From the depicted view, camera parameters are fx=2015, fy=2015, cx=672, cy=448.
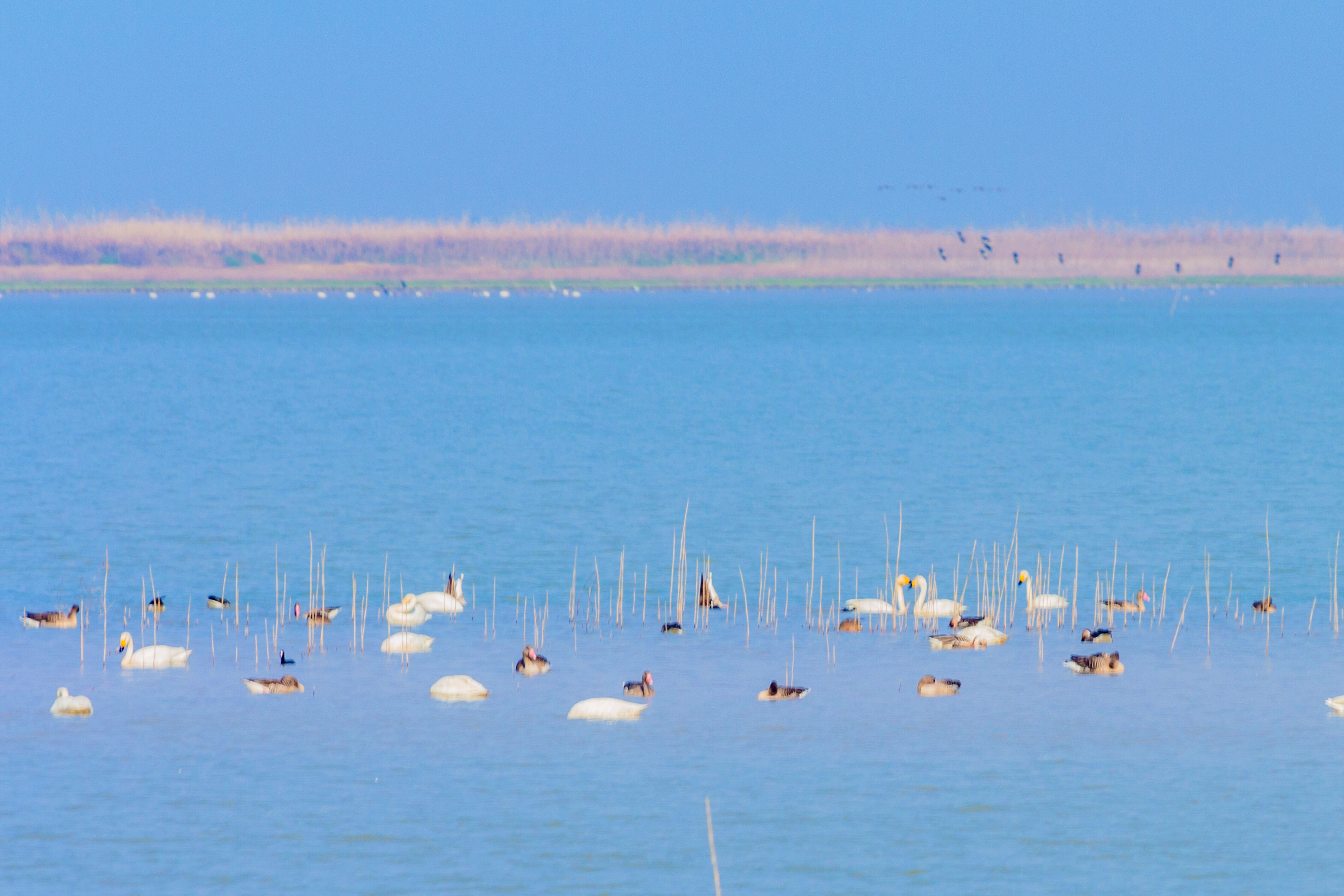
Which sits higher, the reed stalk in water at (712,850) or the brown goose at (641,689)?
the brown goose at (641,689)

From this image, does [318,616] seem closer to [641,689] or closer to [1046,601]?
[641,689]

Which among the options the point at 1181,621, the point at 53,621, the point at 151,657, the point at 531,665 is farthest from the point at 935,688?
the point at 53,621

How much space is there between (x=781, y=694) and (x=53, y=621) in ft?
38.4

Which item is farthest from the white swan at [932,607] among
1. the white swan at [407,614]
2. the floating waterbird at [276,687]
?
the floating waterbird at [276,687]

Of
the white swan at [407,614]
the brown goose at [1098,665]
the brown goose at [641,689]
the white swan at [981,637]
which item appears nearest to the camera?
the brown goose at [641,689]

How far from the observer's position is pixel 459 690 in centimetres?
2431

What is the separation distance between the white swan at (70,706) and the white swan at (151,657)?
2.80 metres

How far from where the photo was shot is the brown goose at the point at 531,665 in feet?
84.1

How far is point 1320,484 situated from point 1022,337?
133271mm

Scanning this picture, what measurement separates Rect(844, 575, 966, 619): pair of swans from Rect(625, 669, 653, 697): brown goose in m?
6.63

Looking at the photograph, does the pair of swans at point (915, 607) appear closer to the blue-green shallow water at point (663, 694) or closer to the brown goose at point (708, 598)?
the blue-green shallow water at point (663, 694)

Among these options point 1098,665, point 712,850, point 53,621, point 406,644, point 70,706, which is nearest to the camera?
point 712,850

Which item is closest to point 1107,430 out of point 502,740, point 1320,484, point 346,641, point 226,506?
point 1320,484

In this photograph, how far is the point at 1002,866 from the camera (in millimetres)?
17734
